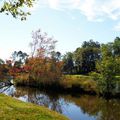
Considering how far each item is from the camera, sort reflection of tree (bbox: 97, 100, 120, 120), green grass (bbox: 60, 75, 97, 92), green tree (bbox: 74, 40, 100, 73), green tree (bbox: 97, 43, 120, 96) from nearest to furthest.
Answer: reflection of tree (bbox: 97, 100, 120, 120) → green tree (bbox: 97, 43, 120, 96) → green grass (bbox: 60, 75, 97, 92) → green tree (bbox: 74, 40, 100, 73)

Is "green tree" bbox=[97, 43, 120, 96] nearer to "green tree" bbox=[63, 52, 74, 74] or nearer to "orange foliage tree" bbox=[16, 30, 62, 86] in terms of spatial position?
"orange foliage tree" bbox=[16, 30, 62, 86]

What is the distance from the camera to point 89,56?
5276 inches

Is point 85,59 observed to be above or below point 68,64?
above

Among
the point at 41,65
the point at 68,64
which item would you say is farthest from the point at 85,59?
the point at 41,65

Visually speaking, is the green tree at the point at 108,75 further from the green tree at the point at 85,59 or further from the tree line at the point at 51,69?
the green tree at the point at 85,59

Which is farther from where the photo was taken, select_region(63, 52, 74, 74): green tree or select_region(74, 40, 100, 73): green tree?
select_region(63, 52, 74, 74): green tree

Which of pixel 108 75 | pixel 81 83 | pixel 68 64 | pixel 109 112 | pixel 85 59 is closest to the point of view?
pixel 109 112

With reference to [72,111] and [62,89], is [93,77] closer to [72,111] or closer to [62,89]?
[62,89]

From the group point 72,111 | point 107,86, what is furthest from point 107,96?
point 72,111

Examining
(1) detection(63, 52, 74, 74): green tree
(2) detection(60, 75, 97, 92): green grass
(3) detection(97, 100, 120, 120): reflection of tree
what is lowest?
(3) detection(97, 100, 120, 120): reflection of tree

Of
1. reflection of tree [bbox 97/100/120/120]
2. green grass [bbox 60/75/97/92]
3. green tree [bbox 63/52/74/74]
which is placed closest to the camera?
reflection of tree [bbox 97/100/120/120]

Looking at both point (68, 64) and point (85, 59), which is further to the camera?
point (68, 64)

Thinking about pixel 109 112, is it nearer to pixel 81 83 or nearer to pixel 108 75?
pixel 108 75

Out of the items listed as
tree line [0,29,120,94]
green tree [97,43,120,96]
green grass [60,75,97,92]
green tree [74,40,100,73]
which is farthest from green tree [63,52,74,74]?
green tree [97,43,120,96]
